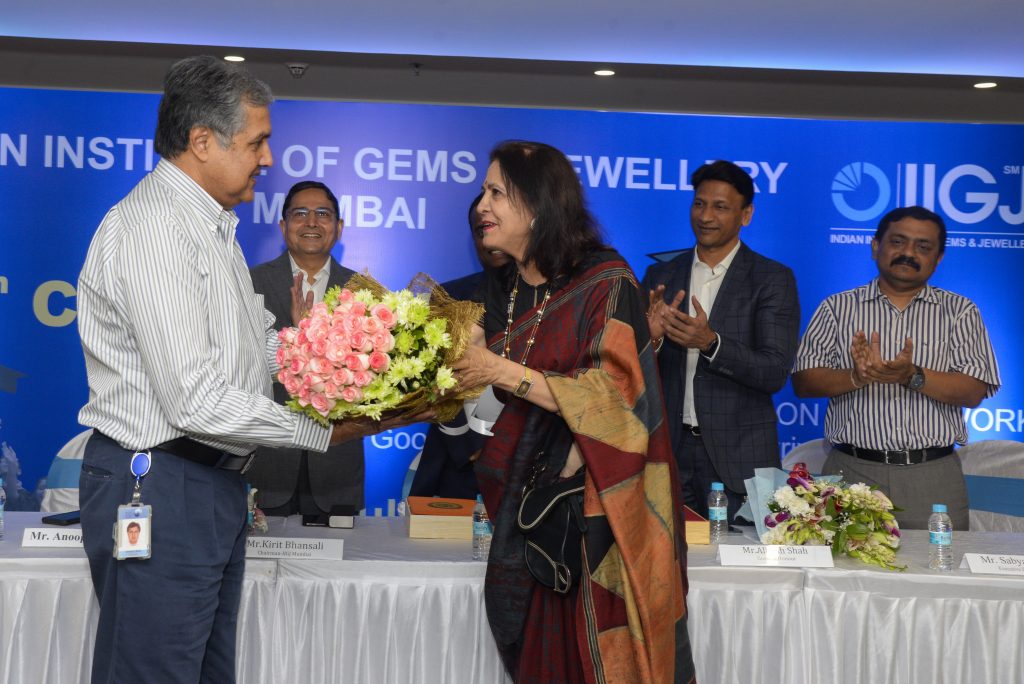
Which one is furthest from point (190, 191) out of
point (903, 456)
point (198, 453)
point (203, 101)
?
point (903, 456)

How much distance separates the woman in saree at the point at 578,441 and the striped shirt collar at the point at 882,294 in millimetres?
1974

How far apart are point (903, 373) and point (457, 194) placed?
2.50 meters

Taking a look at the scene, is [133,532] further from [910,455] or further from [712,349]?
[910,455]

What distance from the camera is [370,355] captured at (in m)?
2.15

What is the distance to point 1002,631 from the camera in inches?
110

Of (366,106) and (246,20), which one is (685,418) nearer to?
(366,106)

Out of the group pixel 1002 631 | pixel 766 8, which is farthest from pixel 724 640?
pixel 766 8

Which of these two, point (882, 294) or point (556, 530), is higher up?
point (882, 294)

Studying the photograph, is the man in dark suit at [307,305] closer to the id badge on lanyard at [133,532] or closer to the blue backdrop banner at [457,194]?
the blue backdrop banner at [457,194]

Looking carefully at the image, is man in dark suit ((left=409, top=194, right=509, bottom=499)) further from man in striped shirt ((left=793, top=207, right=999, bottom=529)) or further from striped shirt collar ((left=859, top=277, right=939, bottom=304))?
striped shirt collar ((left=859, top=277, right=939, bottom=304))

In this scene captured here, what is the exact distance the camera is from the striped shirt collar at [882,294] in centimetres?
405

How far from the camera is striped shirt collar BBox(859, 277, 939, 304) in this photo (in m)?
4.05

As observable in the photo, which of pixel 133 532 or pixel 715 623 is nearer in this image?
pixel 133 532

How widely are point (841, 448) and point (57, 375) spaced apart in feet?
12.3
